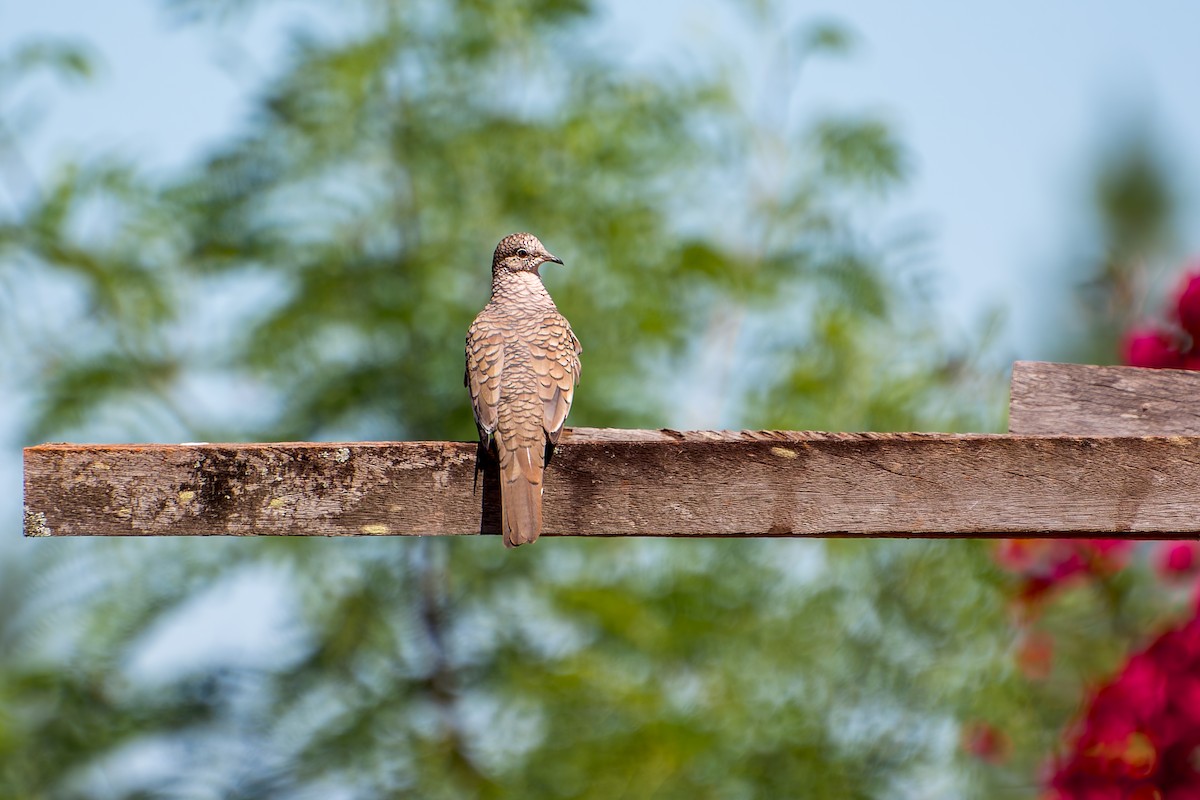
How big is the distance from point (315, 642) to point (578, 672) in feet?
3.63

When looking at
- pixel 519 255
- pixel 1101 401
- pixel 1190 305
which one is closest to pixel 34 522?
pixel 1101 401

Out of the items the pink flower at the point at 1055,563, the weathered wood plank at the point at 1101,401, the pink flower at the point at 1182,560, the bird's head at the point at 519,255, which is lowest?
the weathered wood plank at the point at 1101,401

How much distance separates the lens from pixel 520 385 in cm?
283

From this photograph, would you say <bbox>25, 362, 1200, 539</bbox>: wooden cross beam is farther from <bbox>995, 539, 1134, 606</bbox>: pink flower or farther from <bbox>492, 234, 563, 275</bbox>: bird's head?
<bbox>995, 539, 1134, 606</bbox>: pink flower

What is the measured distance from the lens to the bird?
2.20m

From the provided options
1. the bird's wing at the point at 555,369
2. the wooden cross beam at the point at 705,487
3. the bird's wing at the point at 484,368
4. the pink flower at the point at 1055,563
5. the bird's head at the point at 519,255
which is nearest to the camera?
the wooden cross beam at the point at 705,487

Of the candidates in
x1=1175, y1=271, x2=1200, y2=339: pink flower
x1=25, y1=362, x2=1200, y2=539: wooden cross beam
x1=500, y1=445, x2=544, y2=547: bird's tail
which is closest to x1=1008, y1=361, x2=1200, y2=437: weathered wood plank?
x1=25, y1=362, x2=1200, y2=539: wooden cross beam

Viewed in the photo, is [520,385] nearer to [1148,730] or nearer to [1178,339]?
[1178,339]

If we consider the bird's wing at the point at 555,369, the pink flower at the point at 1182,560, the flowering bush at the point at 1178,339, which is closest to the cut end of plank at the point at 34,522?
the bird's wing at the point at 555,369

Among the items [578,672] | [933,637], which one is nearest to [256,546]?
[578,672]

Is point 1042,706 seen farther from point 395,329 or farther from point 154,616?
point 154,616

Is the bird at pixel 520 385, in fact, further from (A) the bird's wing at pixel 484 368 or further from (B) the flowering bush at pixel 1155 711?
(B) the flowering bush at pixel 1155 711

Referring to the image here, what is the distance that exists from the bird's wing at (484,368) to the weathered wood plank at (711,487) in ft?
2.00

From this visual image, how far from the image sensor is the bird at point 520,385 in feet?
7.20
